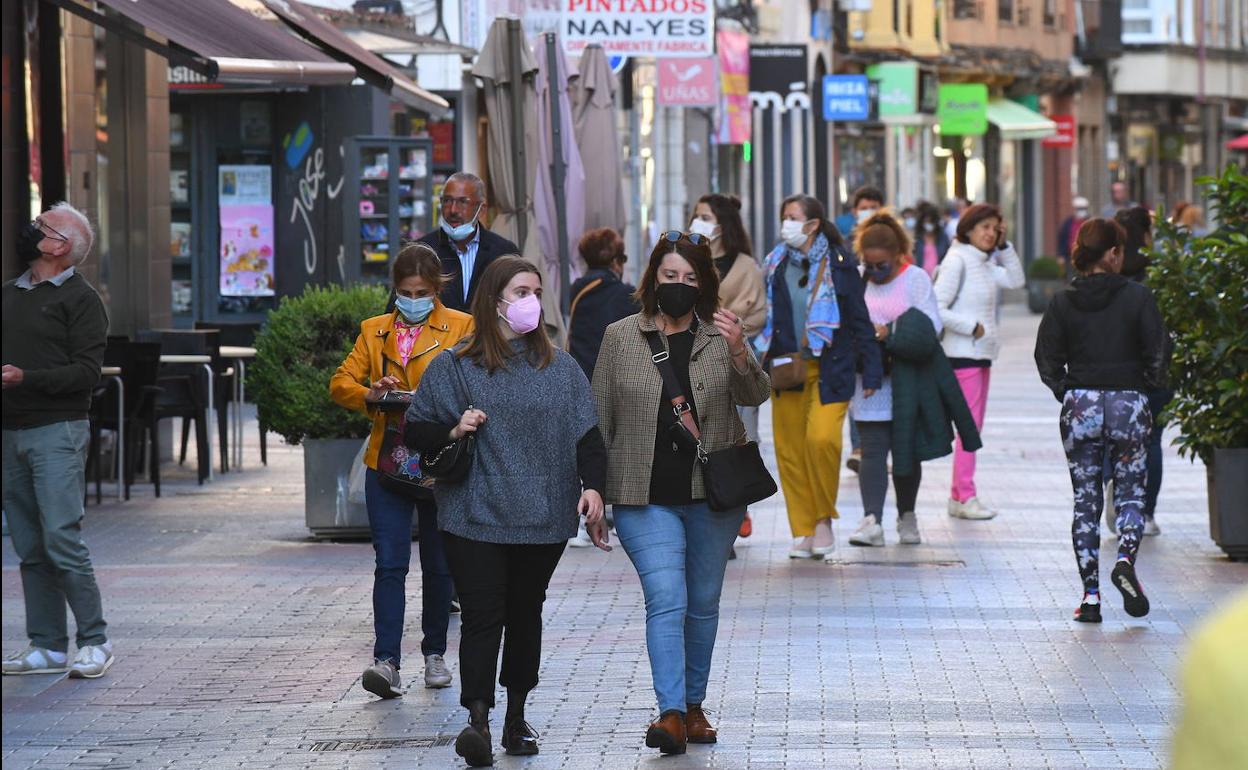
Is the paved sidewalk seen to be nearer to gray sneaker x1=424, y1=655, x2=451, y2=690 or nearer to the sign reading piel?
gray sneaker x1=424, y1=655, x2=451, y2=690

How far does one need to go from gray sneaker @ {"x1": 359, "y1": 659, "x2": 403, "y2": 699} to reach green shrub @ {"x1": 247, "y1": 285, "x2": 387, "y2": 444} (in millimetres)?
4515

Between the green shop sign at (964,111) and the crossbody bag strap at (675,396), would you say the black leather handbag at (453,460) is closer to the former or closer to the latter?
the crossbody bag strap at (675,396)

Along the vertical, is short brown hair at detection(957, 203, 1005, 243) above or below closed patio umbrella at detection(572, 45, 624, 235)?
below

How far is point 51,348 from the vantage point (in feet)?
26.2

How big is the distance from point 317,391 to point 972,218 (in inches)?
170

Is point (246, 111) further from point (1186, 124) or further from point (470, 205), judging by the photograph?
point (1186, 124)

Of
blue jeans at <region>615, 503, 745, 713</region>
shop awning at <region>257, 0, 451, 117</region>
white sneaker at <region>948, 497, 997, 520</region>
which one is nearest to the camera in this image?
blue jeans at <region>615, 503, 745, 713</region>

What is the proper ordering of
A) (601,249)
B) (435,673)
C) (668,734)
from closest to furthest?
(668,734), (435,673), (601,249)

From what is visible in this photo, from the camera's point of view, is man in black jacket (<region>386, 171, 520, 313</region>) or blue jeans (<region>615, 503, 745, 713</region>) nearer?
blue jeans (<region>615, 503, 745, 713</region>)

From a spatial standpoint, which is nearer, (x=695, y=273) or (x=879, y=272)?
(x=695, y=273)

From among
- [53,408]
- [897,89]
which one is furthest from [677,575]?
[897,89]

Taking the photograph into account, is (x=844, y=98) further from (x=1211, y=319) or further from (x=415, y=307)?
(x=415, y=307)

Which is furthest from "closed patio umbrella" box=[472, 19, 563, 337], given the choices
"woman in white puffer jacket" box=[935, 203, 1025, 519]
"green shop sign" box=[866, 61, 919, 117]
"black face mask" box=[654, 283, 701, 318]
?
"green shop sign" box=[866, 61, 919, 117]

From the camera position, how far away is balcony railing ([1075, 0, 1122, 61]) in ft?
205
